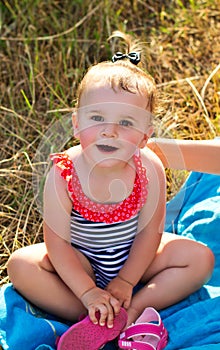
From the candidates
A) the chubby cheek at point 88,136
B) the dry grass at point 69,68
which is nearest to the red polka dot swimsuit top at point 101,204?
the chubby cheek at point 88,136

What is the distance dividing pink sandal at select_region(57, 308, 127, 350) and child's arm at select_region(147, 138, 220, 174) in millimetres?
435

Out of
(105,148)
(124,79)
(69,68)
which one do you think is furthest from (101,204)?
(69,68)

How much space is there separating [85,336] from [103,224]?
0.25 meters

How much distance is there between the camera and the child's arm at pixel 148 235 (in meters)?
1.58

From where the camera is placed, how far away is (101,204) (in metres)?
1.54

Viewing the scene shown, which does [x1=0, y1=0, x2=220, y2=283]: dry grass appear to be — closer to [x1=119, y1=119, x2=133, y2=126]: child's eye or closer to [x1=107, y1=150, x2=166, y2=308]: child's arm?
[x1=107, y1=150, x2=166, y2=308]: child's arm

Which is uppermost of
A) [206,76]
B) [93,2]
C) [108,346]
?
[93,2]

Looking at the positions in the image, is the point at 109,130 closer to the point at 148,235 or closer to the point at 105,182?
the point at 105,182

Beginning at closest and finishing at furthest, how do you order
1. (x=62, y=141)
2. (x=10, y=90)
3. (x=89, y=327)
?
(x=89, y=327) < (x=62, y=141) < (x=10, y=90)

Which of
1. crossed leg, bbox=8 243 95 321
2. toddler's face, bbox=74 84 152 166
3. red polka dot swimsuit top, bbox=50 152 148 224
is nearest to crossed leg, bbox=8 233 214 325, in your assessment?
crossed leg, bbox=8 243 95 321

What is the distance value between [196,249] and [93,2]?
1.28 meters

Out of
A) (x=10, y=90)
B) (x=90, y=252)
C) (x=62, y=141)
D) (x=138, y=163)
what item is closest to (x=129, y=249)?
(x=90, y=252)

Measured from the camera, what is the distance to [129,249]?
1632 millimetres

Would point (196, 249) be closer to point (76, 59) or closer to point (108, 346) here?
point (108, 346)
